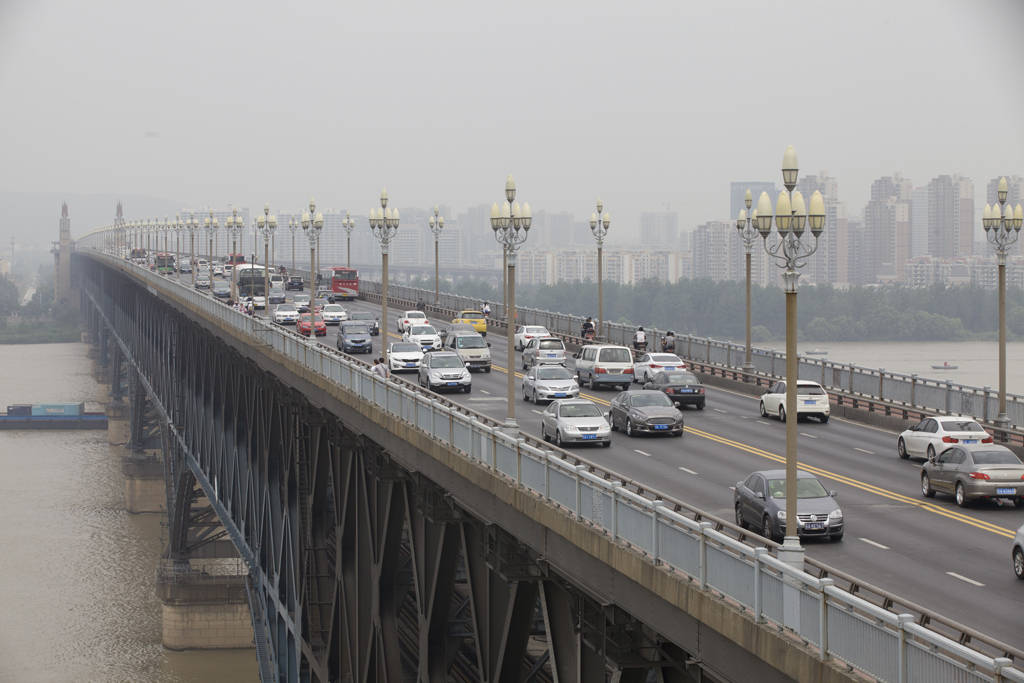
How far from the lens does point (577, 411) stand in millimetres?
32688

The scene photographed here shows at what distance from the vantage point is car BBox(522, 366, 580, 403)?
4281 cm

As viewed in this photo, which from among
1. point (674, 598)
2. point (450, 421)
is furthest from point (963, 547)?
point (450, 421)

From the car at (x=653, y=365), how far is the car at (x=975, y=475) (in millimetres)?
23738

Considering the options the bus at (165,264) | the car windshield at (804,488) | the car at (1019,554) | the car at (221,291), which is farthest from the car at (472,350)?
the bus at (165,264)

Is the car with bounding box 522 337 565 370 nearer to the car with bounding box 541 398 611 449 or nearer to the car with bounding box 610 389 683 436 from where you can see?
the car with bounding box 610 389 683 436

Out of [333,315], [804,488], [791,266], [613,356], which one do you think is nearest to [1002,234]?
[613,356]

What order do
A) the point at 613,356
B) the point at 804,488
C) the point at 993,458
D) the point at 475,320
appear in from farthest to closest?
the point at 475,320 → the point at 613,356 → the point at 993,458 → the point at 804,488

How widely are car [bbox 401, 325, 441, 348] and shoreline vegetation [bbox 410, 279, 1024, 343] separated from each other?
5872 centimetres

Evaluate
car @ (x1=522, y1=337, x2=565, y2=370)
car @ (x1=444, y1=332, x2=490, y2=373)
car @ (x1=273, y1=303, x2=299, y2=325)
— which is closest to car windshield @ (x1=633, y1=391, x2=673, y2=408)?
car @ (x1=522, y1=337, x2=565, y2=370)

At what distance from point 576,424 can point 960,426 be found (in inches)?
361

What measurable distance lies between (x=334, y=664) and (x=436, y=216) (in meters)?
49.5

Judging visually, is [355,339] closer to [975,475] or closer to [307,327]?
[307,327]

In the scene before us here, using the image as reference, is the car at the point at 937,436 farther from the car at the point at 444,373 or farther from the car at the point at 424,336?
the car at the point at 424,336

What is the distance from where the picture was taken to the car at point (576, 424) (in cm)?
3195
